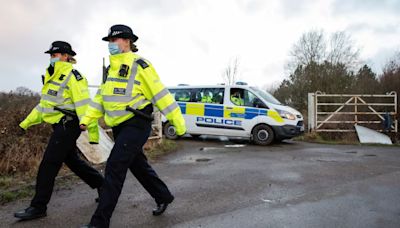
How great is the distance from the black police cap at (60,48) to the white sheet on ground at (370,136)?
35.3 feet

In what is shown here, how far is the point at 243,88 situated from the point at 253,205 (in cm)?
687

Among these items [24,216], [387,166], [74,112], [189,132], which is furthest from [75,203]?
[189,132]

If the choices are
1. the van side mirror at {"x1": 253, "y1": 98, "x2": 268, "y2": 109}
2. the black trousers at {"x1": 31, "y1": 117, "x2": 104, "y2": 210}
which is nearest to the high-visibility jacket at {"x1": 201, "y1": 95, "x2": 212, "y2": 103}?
the van side mirror at {"x1": 253, "y1": 98, "x2": 268, "y2": 109}

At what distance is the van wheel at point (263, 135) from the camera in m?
10.6

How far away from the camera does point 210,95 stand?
11281 mm

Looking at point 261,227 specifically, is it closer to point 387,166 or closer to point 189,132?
point 387,166

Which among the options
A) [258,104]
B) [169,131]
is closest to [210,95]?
[258,104]

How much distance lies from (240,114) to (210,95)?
3.90ft

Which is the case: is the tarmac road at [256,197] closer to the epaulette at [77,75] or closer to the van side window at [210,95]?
the epaulette at [77,75]

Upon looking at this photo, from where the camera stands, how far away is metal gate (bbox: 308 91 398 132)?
1281 cm

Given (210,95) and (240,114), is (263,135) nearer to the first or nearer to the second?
(240,114)

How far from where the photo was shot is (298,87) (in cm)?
2747

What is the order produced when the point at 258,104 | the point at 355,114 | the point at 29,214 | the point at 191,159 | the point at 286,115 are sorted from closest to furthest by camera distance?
the point at 29,214 → the point at 191,159 → the point at 286,115 → the point at 258,104 → the point at 355,114

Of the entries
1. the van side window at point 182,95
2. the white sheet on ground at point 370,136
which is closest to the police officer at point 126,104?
the van side window at point 182,95
